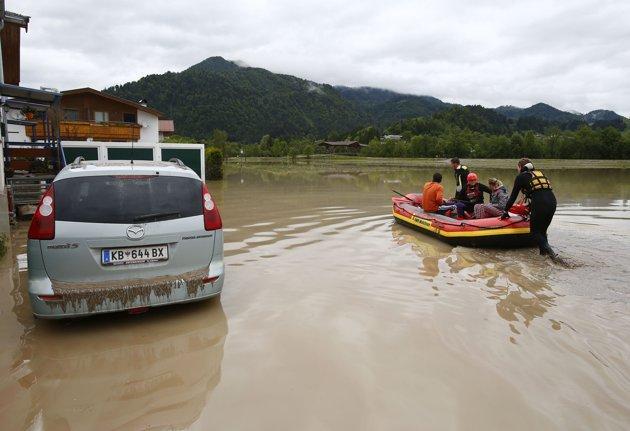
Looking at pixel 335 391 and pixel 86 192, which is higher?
pixel 86 192

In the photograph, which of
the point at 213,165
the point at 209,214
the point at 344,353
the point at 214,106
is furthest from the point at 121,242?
the point at 214,106

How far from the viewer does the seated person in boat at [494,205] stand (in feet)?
31.7

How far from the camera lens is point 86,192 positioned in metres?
4.38

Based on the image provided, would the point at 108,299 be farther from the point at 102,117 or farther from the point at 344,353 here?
the point at 102,117

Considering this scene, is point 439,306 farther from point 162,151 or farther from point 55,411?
point 162,151

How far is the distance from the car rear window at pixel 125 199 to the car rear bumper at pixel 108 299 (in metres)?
0.71

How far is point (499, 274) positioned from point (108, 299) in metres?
5.67

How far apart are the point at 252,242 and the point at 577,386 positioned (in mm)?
6666

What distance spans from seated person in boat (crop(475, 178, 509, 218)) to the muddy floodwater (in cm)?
232

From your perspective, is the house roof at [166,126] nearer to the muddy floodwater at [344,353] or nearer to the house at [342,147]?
the muddy floodwater at [344,353]

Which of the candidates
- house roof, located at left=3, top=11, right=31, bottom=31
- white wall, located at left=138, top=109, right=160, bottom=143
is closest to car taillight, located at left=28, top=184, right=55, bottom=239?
house roof, located at left=3, top=11, right=31, bottom=31

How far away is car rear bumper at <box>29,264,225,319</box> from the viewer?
4234 mm

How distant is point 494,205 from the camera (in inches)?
386

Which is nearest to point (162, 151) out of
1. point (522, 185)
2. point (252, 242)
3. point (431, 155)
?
point (252, 242)
